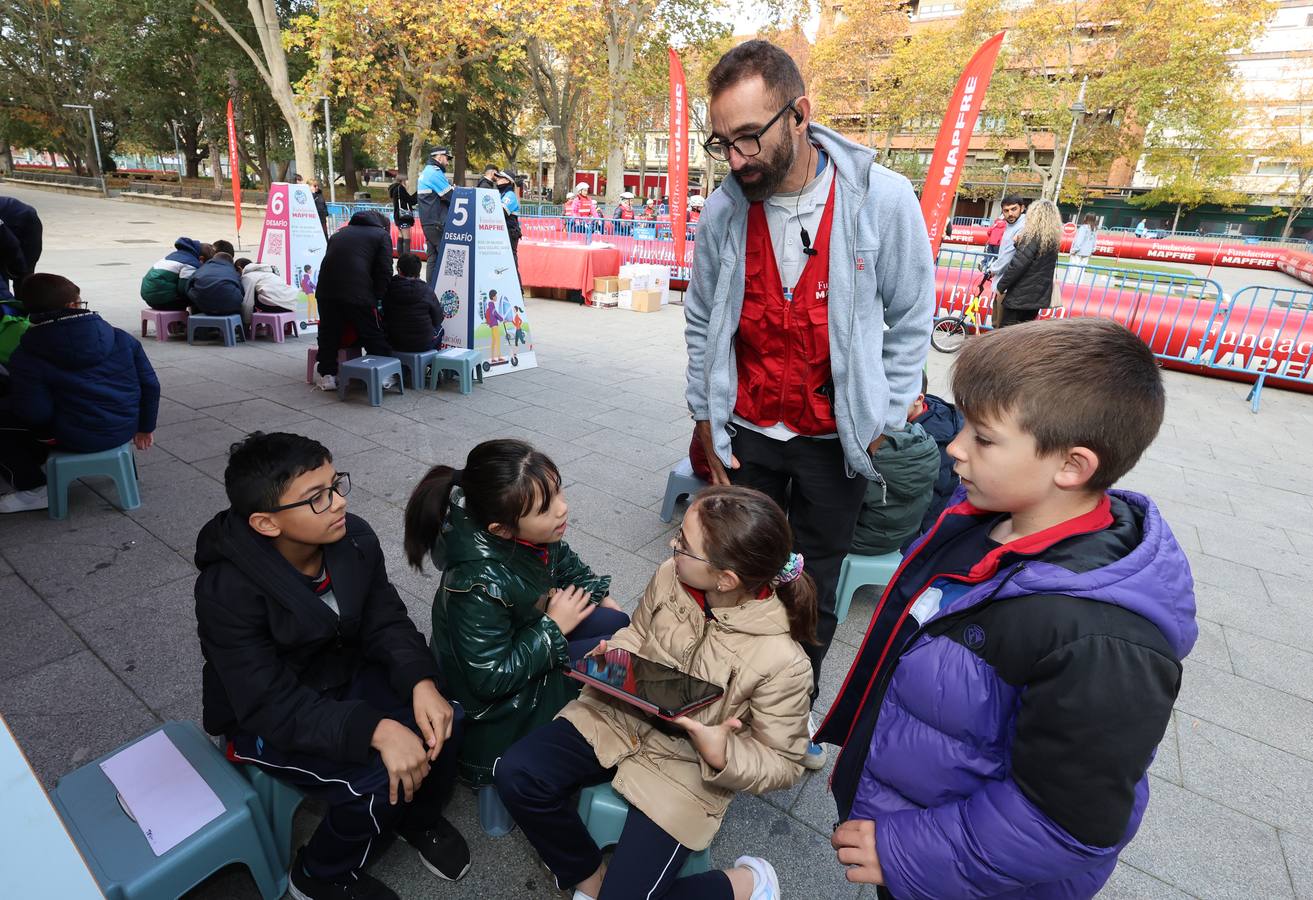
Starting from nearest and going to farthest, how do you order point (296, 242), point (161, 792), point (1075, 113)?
point (161, 792) < point (296, 242) < point (1075, 113)

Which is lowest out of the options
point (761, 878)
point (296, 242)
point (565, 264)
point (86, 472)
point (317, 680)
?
point (761, 878)

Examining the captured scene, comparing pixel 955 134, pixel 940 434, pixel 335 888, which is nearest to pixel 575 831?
pixel 335 888

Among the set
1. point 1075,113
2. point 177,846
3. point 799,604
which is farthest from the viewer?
point 1075,113

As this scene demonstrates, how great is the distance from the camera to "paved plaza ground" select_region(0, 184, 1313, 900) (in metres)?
2.07

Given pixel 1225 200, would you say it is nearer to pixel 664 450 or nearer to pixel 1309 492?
pixel 1309 492

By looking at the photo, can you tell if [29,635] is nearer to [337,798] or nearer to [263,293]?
[337,798]

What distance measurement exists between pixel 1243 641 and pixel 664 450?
11.6 ft

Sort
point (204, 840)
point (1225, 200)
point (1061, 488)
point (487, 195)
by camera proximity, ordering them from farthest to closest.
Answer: point (1225, 200), point (487, 195), point (204, 840), point (1061, 488)

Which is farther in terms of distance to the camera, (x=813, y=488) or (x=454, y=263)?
(x=454, y=263)

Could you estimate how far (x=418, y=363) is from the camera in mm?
6090

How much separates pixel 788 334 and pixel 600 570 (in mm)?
1828

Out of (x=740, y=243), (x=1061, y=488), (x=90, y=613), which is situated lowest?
(x=90, y=613)

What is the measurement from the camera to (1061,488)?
1.12 m

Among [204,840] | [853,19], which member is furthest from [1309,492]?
[853,19]
